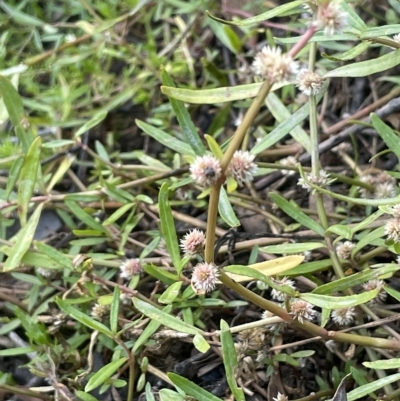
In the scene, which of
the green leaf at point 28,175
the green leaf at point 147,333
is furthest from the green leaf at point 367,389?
the green leaf at point 28,175

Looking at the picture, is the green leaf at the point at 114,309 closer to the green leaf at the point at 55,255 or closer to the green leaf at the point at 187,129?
the green leaf at the point at 55,255

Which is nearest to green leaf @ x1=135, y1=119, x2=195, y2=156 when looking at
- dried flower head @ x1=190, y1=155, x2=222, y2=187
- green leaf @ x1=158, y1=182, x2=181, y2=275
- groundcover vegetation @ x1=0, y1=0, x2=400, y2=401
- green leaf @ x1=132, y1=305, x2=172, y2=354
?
groundcover vegetation @ x1=0, y1=0, x2=400, y2=401

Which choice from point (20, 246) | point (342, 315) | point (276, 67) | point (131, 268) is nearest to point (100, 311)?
point (131, 268)

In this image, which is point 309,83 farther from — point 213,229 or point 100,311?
point 100,311

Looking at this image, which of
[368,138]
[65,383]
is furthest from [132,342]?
[368,138]

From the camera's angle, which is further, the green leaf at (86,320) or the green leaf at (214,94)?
the green leaf at (86,320)

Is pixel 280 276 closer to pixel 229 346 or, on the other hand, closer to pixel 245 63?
pixel 229 346

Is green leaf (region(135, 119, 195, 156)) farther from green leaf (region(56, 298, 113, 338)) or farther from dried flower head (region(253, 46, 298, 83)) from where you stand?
dried flower head (region(253, 46, 298, 83))
